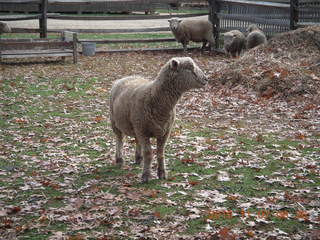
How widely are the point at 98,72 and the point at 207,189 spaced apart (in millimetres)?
9931

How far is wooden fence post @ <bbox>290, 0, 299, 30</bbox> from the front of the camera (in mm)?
16625

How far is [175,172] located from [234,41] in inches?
460

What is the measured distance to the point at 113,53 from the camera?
20219 millimetres

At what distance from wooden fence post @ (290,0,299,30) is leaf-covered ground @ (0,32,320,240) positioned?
5344 millimetres

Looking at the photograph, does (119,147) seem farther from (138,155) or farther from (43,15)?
(43,15)

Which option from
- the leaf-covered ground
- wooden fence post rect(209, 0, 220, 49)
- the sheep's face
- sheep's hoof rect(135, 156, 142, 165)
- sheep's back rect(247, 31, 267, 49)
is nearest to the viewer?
the leaf-covered ground

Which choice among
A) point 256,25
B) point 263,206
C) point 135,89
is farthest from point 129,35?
point 263,206

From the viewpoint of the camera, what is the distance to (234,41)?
18.1m

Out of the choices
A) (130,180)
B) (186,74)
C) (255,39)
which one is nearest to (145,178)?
(130,180)

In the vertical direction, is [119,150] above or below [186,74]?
below

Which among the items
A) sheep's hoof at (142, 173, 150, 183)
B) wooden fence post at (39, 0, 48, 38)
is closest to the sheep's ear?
sheep's hoof at (142, 173, 150, 183)

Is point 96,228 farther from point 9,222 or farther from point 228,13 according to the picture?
point 228,13

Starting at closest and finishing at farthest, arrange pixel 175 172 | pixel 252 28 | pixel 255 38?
pixel 175 172, pixel 255 38, pixel 252 28

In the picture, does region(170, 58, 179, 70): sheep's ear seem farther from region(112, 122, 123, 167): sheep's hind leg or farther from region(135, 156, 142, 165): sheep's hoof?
region(135, 156, 142, 165): sheep's hoof
